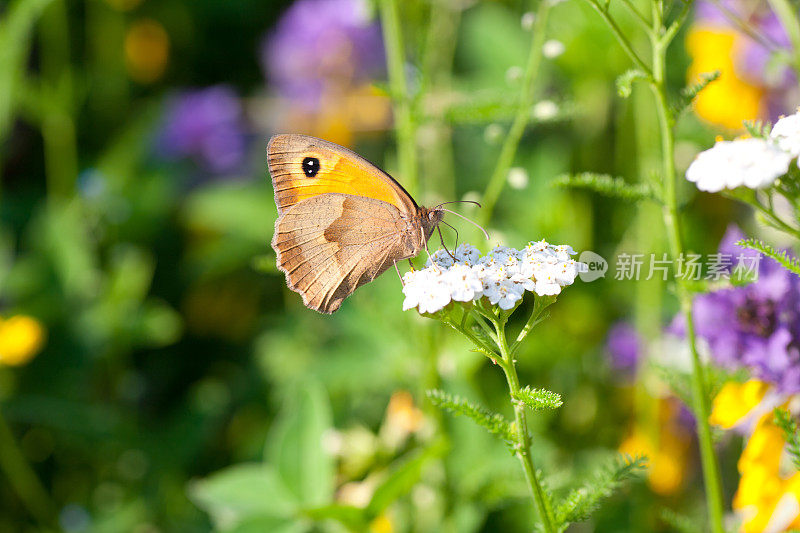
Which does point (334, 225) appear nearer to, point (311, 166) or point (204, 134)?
point (311, 166)

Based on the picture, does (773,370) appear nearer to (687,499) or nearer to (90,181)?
(687,499)

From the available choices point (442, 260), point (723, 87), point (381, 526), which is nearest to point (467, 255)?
point (442, 260)

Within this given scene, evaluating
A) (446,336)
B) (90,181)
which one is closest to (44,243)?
(90,181)

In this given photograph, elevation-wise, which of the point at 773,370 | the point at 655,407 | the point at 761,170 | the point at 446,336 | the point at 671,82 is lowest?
the point at 655,407

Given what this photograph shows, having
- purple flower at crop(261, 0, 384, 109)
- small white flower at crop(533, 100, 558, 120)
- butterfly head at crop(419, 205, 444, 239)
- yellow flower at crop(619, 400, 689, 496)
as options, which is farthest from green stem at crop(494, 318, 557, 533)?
purple flower at crop(261, 0, 384, 109)

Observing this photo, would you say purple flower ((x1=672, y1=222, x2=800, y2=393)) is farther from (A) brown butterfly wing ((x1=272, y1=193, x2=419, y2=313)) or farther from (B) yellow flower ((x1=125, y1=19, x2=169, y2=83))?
(B) yellow flower ((x1=125, y1=19, x2=169, y2=83))

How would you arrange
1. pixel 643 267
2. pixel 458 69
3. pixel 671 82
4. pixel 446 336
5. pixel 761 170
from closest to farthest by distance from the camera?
1. pixel 761 170
2. pixel 446 336
3. pixel 643 267
4. pixel 671 82
5. pixel 458 69

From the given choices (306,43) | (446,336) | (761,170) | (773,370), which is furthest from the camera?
(306,43)
